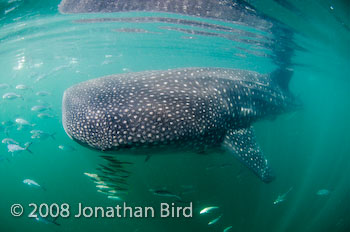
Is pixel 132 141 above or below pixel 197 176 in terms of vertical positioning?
above

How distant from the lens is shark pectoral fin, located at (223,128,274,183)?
4191 millimetres

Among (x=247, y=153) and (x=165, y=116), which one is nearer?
(x=165, y=116)

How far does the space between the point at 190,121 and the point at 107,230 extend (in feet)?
40.2

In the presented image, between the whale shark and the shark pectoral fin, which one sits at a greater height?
the whale shark

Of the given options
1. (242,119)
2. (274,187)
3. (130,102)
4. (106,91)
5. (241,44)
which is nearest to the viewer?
(130,102)

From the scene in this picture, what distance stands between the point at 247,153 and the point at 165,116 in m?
2.24

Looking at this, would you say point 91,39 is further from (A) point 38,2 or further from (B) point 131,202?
(B) point 131,202

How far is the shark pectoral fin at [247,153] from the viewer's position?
4191 mm

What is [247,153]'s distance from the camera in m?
4.32

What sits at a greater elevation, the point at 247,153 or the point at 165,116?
the point at 165,116

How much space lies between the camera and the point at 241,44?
15.2m

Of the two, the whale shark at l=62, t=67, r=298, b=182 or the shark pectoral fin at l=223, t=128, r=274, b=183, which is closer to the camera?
the whale shark at l=62, t=67, r=298, b=182

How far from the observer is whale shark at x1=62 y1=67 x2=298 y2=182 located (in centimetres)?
309

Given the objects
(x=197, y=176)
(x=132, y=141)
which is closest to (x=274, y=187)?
(x=197, y=176)
